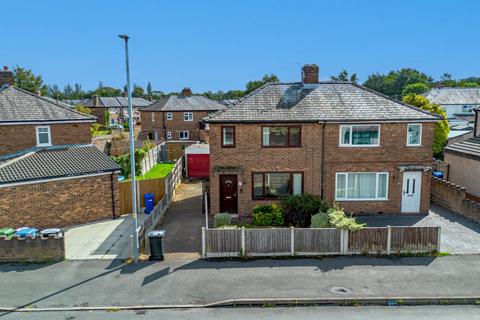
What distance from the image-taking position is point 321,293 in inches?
462

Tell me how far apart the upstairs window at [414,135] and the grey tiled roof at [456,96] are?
4755 centimetres

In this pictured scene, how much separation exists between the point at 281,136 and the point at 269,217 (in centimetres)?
417

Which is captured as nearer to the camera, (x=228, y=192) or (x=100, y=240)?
(x=100, y=240)

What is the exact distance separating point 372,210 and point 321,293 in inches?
353

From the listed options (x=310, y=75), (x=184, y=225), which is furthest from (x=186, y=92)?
(x=184, y=225)

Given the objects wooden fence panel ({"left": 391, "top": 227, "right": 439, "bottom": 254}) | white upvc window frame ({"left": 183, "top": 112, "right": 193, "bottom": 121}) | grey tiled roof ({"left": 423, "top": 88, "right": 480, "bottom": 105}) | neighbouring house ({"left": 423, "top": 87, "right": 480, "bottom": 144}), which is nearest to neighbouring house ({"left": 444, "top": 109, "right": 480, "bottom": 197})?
wooden fence panel ({"left": 391, "top": 227, "right": 439, "bottom": 254})

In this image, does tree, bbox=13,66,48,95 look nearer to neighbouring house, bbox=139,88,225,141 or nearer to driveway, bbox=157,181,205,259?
neighbouring house, bbox=139,88,225,141

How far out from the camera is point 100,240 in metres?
16.9

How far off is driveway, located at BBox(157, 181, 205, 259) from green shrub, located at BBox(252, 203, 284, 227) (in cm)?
268

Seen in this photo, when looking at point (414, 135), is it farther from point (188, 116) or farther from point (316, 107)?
point (188, 116)

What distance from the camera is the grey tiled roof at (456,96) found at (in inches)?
2378

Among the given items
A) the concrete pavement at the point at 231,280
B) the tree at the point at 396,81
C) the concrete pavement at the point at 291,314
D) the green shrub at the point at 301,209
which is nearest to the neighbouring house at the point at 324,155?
the green shrub at the point at 301,209

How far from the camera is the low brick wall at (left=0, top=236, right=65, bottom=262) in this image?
571 inches

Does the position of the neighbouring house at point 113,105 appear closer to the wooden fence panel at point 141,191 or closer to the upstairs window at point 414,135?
the wooden fence panel at point 141,191
